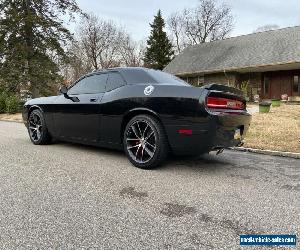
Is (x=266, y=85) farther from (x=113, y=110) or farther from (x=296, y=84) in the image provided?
(x=113, y=110)

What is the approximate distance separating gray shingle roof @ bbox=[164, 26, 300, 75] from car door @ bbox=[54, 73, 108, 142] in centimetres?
1831

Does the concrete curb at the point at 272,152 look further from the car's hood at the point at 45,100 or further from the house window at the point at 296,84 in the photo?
the house window at the point at 296,84

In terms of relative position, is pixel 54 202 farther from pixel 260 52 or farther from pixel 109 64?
pixel 109 64

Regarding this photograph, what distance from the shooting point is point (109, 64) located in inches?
1876

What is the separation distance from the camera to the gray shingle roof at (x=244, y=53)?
22578mm

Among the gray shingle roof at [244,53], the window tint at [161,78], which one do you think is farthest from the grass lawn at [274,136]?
the gray shingle roof at [244,53]

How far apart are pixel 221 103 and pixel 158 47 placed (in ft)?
123

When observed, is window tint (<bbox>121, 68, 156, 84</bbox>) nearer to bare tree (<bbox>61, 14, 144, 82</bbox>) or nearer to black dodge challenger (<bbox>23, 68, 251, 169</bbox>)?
black dodge challenger (<bbox>23, 68, 251, 169</bbox>)

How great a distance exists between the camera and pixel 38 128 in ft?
22.5

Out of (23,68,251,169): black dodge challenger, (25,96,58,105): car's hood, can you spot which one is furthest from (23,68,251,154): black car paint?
(25,96,58,105): car's hood

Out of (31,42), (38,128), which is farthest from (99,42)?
(38,128)

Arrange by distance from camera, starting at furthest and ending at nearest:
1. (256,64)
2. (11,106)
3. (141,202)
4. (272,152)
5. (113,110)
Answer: (256,64) < (11,106) < (272,152) < (113,110) < (141,202)

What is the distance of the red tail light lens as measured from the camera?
4363mm

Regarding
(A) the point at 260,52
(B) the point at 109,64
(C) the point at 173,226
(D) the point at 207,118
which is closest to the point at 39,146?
(D) the point at 207,118
